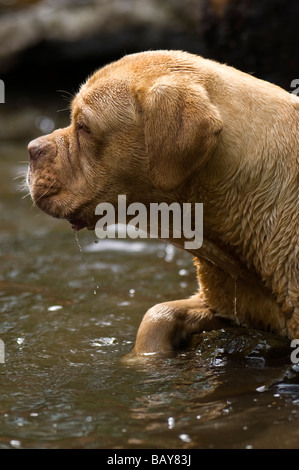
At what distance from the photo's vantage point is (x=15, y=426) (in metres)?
3.44

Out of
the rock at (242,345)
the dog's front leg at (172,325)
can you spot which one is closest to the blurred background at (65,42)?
the dog's front leg at (172,325)

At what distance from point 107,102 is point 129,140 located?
0.23 metres

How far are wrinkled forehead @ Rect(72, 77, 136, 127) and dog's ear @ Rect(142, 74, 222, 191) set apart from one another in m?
0.17

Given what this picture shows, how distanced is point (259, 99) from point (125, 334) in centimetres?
159

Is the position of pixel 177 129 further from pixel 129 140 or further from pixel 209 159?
pixel 129 140

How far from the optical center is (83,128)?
14.1 feet

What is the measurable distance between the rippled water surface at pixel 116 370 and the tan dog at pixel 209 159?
0.46 m

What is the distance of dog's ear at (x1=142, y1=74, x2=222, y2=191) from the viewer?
3809 mm

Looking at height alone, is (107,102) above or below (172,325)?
above

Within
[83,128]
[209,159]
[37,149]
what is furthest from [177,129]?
[37,149]

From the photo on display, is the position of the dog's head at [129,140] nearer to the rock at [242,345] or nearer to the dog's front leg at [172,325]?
the dog's front leg at [172,325]

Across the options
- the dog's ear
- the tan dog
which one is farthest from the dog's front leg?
the dog's ear
